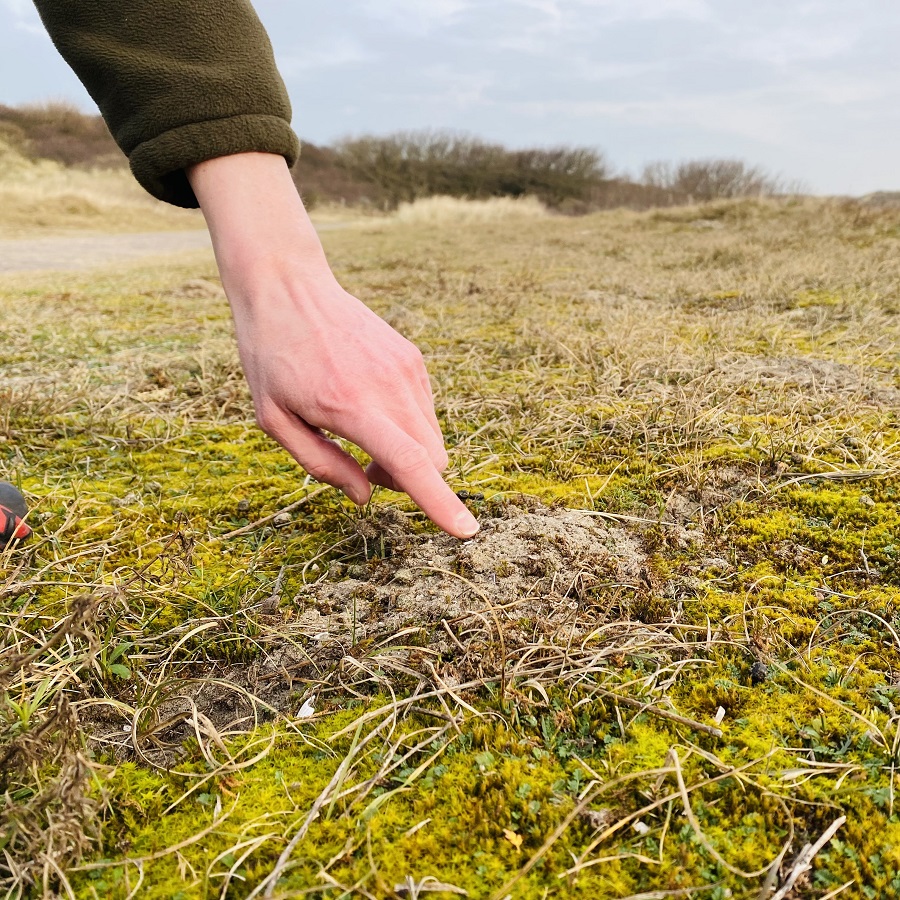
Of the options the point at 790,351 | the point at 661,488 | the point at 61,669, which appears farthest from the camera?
the point at 790,351

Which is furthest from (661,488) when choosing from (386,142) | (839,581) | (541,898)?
(386,142)

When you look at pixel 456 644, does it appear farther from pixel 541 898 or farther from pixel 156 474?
pixel 156 474

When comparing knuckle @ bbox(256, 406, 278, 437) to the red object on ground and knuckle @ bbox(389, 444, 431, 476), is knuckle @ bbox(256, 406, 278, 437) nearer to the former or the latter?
knuckle @ bbox(389, 444, 431, 476)

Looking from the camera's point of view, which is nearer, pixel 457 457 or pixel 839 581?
pixel 839 581

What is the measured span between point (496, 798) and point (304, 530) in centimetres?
97

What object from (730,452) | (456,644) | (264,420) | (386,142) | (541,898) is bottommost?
(541,898)

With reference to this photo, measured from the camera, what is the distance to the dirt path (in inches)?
450

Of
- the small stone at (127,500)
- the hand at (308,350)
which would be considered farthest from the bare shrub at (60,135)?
the hand at (308,350)

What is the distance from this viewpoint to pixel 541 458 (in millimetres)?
2152

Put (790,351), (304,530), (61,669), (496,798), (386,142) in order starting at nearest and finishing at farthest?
(496,798) < (61,669) < (304,530) < (790,351) < (386,142)

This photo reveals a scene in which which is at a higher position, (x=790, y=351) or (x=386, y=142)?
(x=386, y=142)

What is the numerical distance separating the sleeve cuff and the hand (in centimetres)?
3

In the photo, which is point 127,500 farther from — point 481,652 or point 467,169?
point 467,169

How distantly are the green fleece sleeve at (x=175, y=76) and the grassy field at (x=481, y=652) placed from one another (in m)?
0.82
